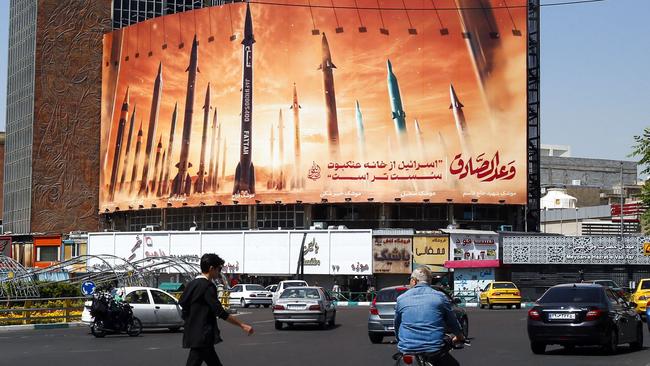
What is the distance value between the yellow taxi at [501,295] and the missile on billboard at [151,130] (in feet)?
129

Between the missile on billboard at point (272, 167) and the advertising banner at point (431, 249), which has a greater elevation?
the missile on billboard at point (272, 167)

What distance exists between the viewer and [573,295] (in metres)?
20.2

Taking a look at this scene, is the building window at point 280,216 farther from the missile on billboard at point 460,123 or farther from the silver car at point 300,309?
the silver car at point 300,309

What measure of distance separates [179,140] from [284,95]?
9.74m

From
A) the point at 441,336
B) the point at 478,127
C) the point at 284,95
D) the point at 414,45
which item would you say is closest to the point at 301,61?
the point at 284,95

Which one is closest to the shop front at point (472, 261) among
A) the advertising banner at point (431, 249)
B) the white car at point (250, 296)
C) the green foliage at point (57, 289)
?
the advertising banner at point (431, 249)

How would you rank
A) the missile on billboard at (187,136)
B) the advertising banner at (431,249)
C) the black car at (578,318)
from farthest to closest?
1. the missile on billboard at (187,136)
2. the advertising banner at (431,249)
3. the black car at (578,318)

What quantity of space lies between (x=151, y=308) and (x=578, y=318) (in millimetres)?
14663

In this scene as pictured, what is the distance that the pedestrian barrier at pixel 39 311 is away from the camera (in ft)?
112

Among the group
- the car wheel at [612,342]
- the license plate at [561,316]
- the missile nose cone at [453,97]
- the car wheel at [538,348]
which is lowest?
the car wheel at [538,348]

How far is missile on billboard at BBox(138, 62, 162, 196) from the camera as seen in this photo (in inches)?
3280

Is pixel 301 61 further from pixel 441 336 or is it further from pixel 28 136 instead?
pixel 441 336

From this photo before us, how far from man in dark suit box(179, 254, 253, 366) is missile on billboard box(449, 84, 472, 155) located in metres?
64.9

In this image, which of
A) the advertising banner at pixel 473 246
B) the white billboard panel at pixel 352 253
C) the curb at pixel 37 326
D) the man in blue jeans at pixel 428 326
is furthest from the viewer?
the white billboard panel at pixel 352 253
